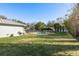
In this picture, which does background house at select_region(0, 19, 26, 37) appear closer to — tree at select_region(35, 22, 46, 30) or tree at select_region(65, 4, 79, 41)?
tree at select_region(35, 22, 46, 30)

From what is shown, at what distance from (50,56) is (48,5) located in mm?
817

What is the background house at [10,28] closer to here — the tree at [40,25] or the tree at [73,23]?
the tree at [40,25]

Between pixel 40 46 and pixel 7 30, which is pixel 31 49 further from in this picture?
pixel 7 30

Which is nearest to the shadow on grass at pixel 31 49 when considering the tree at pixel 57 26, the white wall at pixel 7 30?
the white wall at pixel 7 30

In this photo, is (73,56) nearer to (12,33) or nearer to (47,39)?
(47,39)

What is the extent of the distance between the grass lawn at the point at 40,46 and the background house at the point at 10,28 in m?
0.08

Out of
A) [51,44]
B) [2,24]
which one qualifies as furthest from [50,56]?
[2,24]

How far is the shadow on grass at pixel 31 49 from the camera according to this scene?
14.4 ft

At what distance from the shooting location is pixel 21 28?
4492mm

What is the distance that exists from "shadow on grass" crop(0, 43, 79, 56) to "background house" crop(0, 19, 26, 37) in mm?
181

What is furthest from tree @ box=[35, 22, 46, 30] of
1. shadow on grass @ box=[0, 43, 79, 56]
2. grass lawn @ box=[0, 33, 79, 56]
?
shadow on grass @ box=[0, 43, 79, 56]

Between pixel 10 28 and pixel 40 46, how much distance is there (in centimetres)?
56

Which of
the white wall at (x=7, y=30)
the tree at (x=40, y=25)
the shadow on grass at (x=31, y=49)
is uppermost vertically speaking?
the tree at (x=40, y=25)

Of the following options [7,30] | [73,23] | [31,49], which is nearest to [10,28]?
[7,30]
